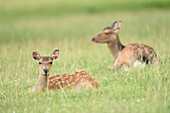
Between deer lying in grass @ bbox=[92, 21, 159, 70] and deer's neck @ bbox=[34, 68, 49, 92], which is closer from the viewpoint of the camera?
deer's neck @ bbox=[34, 68, 49, 92]

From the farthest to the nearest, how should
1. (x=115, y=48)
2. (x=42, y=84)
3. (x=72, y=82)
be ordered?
1. (x=115, y=48)
2. (x=72, y=82)
3. (x=42, y=84)

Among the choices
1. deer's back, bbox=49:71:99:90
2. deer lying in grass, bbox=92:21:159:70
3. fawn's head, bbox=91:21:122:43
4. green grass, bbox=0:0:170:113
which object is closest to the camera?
green grass, bbox=0:0:170:113

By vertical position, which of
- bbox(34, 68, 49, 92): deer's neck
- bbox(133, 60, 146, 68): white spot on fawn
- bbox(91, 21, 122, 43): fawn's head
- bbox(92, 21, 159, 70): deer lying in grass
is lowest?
bbox(34, 68, 49, 92): deer's neck

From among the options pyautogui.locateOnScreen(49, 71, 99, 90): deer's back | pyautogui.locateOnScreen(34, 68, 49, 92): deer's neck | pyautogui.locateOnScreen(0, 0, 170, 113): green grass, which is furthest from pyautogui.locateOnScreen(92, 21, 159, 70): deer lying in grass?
pyautogui.locateOnScreen(34, 68, 49, 92): deer's neck

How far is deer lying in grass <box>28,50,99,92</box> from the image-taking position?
6.73 meters

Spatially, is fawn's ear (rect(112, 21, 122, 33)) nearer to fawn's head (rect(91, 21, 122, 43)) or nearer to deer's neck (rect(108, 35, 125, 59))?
fawn's head (rect(91, 21, 122, 43))

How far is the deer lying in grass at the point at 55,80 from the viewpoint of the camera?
265 inches

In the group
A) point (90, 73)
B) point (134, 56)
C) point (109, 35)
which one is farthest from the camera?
point (109, 35)

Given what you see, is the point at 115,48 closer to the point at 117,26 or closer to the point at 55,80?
the point at 117,26

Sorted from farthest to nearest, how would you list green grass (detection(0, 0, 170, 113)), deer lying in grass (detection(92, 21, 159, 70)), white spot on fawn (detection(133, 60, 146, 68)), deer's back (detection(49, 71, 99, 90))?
deer lying in grass (detection(92, 21, 159, 70))
white spot on fawn (detection(133, 60, 146, 68))
deer's back (detection(49, 71, 99, 90))
green grass (detection(0, 0, 170, 113))

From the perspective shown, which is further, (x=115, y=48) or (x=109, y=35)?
(x=109, y=35)

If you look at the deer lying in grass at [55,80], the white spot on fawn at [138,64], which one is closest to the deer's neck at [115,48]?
the white spot on fawn at [138,64]

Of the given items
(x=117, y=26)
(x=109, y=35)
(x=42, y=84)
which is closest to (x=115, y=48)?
(x=109, y=35)

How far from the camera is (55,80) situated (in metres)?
7.07
